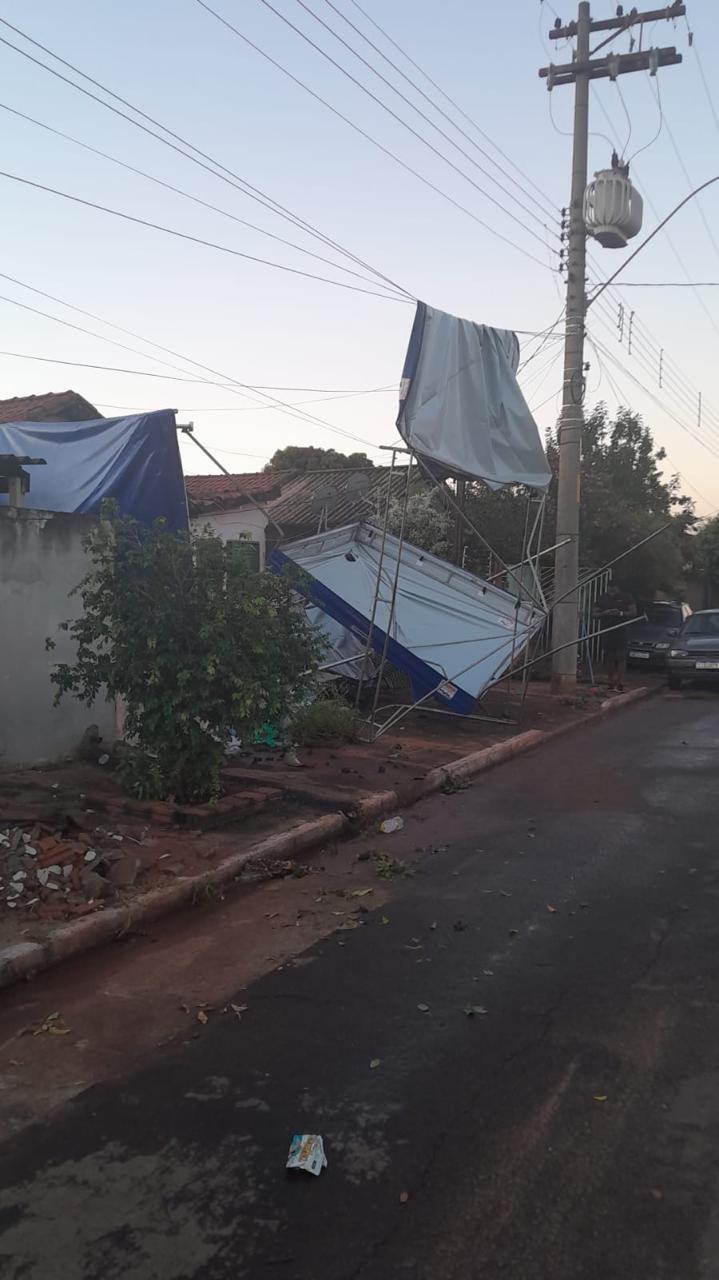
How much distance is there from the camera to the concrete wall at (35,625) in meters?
8.12

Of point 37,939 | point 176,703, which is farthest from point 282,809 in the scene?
point 37,939

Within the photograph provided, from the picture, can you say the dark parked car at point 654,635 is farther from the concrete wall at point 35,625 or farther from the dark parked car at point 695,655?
the concrete wall at point 35,625

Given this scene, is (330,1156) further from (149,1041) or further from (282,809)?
(282,809)

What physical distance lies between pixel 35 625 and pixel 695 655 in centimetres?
1428

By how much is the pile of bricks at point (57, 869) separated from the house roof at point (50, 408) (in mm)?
9732

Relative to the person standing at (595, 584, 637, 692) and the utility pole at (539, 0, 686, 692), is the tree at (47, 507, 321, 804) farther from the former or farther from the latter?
the person standing at (595, 584, 637, 692)

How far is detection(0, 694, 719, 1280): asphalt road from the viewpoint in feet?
8.91

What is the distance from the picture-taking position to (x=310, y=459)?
37500 millimetres

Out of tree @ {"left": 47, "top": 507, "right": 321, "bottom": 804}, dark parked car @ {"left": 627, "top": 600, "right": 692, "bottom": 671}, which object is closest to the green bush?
tree @ {"left": 47, "top": 507, "right": 321, "bottom": 804}

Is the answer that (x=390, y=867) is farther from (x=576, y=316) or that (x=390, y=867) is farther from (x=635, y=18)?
(x=635, y=18)

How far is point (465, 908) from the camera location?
5.76 meters

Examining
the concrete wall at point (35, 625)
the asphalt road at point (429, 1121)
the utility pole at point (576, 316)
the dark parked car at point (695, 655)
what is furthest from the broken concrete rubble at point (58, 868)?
the dark parked car at point (695, 655)

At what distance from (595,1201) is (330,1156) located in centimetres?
88

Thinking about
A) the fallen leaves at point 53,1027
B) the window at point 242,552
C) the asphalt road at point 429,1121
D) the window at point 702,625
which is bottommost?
the fallen leaves at point 53,1027
